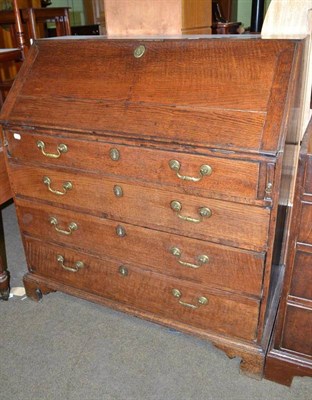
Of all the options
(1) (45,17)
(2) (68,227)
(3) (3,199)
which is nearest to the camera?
(2) (68,227)

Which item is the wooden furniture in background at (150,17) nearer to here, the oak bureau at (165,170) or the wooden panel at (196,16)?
the wooden panel at (196,16)

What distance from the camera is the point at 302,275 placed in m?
1.26

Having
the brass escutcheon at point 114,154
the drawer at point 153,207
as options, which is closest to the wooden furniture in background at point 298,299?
the drawer at point 153,207

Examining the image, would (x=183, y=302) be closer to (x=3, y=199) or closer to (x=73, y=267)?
(x=73, y=267)

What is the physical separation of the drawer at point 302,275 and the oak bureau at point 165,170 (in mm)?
85

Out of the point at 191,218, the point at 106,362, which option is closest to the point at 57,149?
the point at 191,218

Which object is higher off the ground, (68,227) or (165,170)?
(165,170)

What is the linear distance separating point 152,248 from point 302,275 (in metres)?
0.53

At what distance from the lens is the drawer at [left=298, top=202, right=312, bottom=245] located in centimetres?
116

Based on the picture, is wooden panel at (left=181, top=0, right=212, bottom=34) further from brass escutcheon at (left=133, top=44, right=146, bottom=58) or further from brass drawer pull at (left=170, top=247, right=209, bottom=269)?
brass drawer pull at (left=170, top=247, right=209, bottom=269)

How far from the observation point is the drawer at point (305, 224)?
1157mm

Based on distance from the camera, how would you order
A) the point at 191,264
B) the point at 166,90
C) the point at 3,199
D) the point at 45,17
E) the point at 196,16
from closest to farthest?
1. the point at 166,90
2. the point at 191,264
3. the point at 196,16
4. the point at 3,199
5. the point at 45,17

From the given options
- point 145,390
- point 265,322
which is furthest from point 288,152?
point 145,390

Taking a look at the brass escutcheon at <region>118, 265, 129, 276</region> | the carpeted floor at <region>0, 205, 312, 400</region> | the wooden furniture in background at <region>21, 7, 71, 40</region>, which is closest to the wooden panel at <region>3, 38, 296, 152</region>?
the brass escutcheon at <region>118, 265, 129, 276</region>
